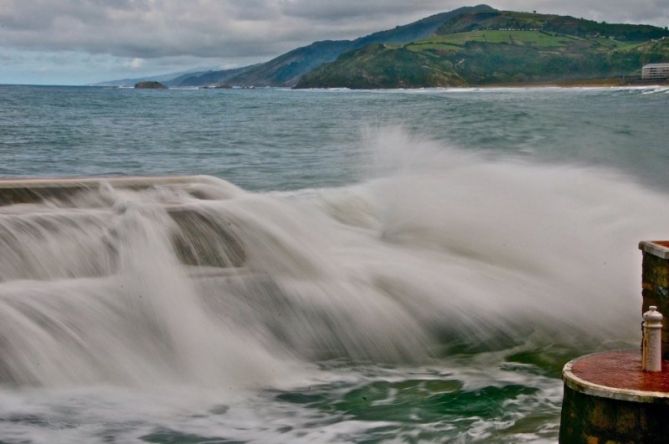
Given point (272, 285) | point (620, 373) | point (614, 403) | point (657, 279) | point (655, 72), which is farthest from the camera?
point (655, 72)

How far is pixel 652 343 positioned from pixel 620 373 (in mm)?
289

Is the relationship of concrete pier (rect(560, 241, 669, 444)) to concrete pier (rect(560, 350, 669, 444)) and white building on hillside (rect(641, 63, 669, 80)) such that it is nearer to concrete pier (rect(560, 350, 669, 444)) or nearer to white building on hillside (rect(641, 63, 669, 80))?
concrete pier (rect(560, 350, 669, 444))

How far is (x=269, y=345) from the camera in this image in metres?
9.19

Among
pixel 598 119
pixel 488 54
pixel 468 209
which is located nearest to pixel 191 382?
pixel 468 209

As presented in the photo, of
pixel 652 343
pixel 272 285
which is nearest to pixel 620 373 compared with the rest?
pixel 652 343

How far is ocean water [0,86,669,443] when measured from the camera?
295 inches

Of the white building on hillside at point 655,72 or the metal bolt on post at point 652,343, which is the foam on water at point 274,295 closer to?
the metal bolt on post at point 652,343

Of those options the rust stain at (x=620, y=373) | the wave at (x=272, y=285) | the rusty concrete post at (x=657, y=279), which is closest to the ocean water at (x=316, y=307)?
→ the wave at (x=272, y=285)

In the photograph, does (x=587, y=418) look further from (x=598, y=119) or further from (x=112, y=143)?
(x=598, y=119)

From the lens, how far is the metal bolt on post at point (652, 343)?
18.4ft

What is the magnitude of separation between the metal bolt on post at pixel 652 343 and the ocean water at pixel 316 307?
1.47 meters

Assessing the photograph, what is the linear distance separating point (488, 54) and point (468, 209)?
7570 inches

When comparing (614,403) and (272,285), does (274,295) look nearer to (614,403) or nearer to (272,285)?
(272,285)

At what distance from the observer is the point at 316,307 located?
9.80 meters
